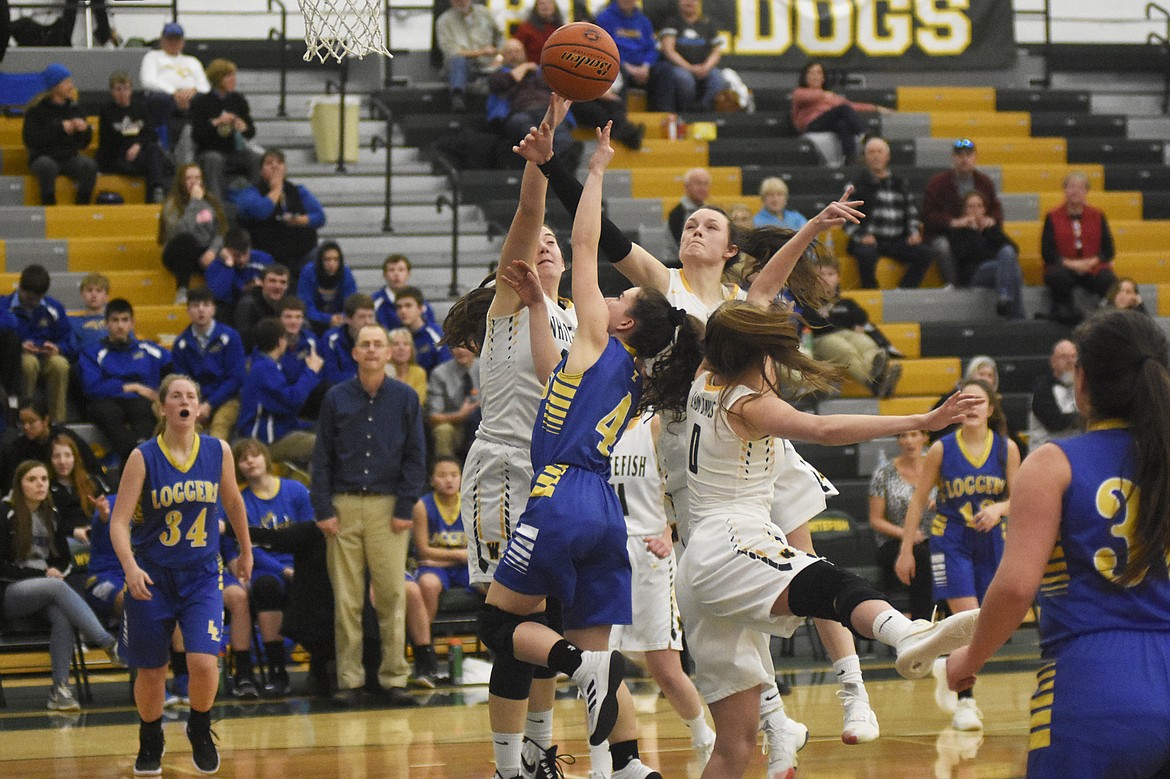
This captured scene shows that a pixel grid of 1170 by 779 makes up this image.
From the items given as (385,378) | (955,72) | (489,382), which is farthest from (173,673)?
(955,72)

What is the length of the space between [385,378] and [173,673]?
222cm

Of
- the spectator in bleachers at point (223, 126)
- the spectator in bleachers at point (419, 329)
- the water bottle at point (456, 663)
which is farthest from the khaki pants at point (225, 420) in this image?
the spectator in bleachers at point (223, 126)

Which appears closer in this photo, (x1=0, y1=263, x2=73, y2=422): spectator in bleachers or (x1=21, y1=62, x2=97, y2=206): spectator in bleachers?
(x1=0, y1=263, x2=73, y2=422): spectator in bleachers

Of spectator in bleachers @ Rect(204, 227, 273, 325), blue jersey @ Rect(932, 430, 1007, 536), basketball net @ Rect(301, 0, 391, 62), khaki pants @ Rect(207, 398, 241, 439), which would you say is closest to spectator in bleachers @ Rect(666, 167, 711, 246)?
spectator in bleachers @ Rect(204, 227, 273, 325)

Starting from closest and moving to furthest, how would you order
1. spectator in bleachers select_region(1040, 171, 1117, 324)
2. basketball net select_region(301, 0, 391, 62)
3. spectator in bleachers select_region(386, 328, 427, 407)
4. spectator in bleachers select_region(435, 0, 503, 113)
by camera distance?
basketball net select_region(301, 0, 391, 62), spectator in bleachers select_region(386, 328, 427, 407), spectator in bleachers select_region(1040, 171, 1117, 324), spectator in bleachers select_region(435, 0, 503, 113)

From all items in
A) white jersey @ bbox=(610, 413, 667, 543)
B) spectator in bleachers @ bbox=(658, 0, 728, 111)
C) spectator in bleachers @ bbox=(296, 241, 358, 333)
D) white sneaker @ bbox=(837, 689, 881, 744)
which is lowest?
white sneaker @ bbox=(837, 689, 881, 744)

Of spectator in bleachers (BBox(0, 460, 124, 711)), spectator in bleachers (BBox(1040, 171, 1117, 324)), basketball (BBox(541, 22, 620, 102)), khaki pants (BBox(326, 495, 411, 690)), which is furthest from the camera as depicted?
spectator in bleachers (BBox(1040, 171, 1117, 324))

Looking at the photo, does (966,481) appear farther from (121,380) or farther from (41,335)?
(41,335)

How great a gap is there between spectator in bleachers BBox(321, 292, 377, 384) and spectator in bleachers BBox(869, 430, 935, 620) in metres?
3.76

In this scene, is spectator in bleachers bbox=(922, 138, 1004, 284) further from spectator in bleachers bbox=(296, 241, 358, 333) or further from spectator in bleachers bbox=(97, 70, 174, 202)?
spectator in bleachers bbox=(97, 70, 174, 202)

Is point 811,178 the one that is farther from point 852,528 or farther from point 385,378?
point 385,378

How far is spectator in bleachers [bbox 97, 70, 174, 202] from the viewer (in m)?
13.5

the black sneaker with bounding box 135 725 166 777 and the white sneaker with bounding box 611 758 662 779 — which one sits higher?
the white sneaker with bounding box 611 758 662 779

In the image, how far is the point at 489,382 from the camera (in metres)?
6.10
